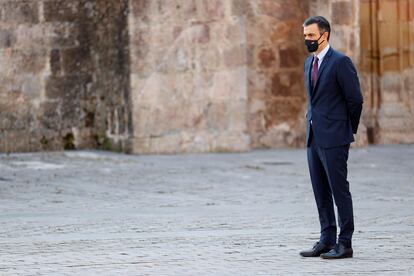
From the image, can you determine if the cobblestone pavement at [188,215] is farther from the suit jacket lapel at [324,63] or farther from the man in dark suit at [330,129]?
the suit jacket lapel at [324,63]

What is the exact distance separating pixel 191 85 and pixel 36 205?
625cm

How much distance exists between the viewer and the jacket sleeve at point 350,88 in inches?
275

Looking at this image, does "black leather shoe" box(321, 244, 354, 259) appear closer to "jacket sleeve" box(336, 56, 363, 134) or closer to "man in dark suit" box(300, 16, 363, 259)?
"man in dark suit" box(300, 16, 363, 259)

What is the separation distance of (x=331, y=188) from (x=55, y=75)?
34.5ft

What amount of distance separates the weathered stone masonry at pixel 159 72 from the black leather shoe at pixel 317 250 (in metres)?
9.22

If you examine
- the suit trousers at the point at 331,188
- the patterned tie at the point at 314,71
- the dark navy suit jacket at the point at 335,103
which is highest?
the patterned tie at the point at 314,71

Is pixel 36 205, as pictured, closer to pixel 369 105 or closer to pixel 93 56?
pixel 93 56

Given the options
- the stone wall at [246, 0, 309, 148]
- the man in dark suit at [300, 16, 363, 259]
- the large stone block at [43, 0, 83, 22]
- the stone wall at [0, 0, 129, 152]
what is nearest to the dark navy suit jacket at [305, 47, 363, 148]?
the man in dark suit at [300, 16, 363, 259]

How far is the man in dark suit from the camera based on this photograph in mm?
6984

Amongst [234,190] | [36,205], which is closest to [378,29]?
[234,190]

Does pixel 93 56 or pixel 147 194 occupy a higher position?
pixel 93 56

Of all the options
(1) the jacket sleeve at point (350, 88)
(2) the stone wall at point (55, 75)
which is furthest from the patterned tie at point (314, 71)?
(2) the stone wall at point (55, 75)

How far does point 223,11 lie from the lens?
1636cm

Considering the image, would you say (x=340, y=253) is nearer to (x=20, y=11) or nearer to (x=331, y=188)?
(x=331, y=188)
